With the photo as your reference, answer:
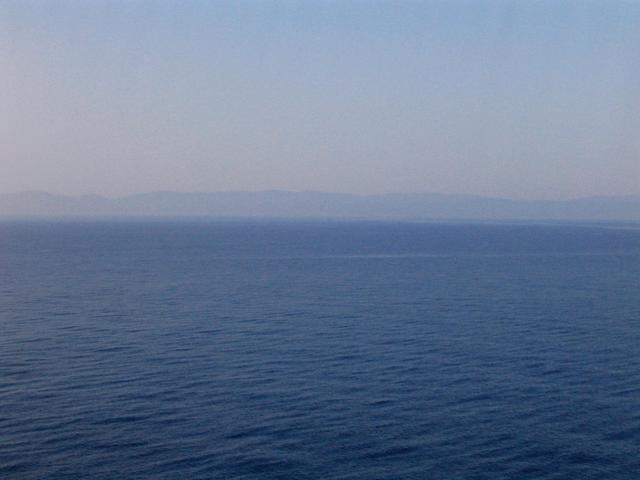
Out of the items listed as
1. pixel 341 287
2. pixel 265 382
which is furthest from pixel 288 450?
pixel 341 287

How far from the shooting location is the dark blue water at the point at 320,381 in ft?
105

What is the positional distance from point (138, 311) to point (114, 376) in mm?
26385

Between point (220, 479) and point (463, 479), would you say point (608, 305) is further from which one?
point (220, 479)

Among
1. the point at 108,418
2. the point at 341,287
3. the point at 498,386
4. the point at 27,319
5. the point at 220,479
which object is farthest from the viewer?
the point at 341,287

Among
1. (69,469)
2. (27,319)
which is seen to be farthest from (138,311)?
(69,469)

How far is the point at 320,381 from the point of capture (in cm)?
4425

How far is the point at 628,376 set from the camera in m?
45.3

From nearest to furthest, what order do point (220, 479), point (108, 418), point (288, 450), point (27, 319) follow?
point (220, 479)
point (288, 450)
point (108, 418)
point (27, 319)

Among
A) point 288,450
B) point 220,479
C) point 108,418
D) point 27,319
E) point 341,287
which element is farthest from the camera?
point 341,287

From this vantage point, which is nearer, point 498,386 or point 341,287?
point 498,386

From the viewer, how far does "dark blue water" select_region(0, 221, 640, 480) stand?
32.1 metres

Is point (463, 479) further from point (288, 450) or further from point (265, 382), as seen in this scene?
point (265, 382)

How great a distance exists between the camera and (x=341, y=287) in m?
92.0

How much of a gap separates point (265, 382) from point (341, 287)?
48.4m
